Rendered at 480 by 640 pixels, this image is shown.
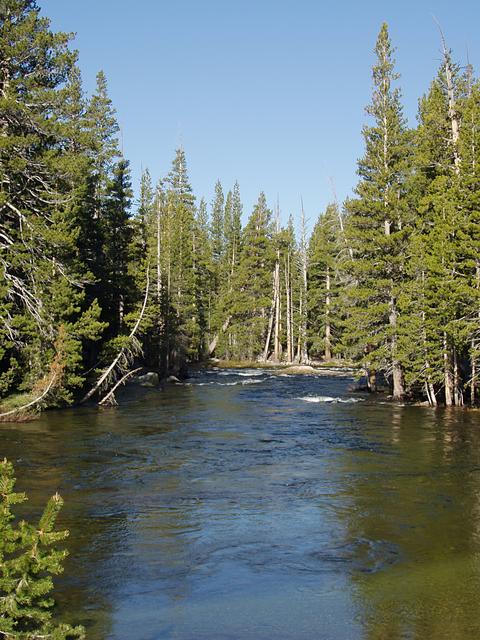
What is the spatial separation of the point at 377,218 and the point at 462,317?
9.44 meters

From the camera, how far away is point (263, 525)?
12.0 meters

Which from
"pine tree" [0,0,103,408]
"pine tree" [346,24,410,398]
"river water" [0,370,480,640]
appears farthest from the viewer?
"pine tree" [346,24,410,398]

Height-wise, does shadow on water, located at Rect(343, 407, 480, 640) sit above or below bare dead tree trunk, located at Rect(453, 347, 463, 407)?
below

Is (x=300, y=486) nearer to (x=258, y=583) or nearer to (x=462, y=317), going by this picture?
(x=258, y=583)

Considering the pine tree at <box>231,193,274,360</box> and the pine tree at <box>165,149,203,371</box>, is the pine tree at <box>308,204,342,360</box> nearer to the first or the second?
the pine tree at <box>231,193,274,360</box>

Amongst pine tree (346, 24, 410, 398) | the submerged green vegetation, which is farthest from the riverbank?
pine tree (346, 24, 410, 398)

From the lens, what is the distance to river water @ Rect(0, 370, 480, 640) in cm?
797

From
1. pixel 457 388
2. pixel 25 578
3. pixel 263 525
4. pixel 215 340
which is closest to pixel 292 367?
pixel 215 340

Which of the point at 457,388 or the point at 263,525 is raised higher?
the point at 457,388

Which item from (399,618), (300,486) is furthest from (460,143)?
(399,618)

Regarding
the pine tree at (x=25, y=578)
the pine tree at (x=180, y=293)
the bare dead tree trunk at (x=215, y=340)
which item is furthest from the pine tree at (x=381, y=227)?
the bare dead tree trunk at (x=215, y=340)

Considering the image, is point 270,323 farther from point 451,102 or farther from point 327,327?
point 451,102

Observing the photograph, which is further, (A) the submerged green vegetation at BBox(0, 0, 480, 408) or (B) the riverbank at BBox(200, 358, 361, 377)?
(B) the riverbank at BBox(200, 358, 361, 377)

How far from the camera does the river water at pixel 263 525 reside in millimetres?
7973
